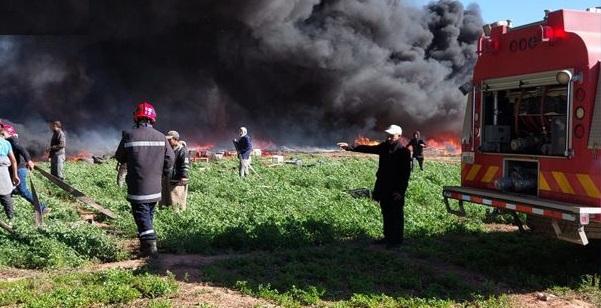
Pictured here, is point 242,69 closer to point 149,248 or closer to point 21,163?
point 21,163

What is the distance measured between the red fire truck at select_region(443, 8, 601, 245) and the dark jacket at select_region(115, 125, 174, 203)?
3.56m

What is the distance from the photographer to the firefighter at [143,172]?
21.9 feet

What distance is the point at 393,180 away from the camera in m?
7.73

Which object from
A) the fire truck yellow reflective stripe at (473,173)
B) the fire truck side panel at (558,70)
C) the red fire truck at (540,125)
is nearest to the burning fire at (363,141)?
the fire truck yellow reflective stripe at (473,173)

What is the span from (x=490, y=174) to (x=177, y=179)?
4.72 metres

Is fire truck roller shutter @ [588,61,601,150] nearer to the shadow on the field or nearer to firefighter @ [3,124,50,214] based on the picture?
the shadow on the field

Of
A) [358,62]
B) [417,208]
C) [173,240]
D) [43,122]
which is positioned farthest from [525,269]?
[358,62]

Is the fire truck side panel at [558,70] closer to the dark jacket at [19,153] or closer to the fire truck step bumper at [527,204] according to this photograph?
the fire truck step bumper at [527,204]

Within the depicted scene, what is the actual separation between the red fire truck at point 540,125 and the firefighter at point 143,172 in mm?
3578

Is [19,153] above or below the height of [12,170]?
above

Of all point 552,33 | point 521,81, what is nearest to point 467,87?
point 521,81

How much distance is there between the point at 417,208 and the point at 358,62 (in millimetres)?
29481

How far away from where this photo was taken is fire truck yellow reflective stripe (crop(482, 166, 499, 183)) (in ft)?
22.7

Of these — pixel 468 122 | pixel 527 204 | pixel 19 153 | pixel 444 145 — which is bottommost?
pixel 527 204
